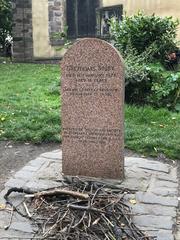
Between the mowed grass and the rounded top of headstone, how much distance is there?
2091 millimetres

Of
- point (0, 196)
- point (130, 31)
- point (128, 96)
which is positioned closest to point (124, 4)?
point (130, 31)

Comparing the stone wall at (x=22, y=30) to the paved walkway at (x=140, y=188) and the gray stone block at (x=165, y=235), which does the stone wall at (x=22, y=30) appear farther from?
the gray stone block at (x=165, y=235)

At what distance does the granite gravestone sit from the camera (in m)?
4.99

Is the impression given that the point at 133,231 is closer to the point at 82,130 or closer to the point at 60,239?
the point at 60,239

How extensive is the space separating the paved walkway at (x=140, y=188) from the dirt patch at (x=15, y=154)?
19 centimetres

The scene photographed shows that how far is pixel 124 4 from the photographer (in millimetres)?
16188

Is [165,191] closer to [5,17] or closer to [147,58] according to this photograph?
[147,58]

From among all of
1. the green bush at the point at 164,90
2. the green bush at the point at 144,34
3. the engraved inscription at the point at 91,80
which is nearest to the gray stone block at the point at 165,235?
the engraved inscription at the point at 91,80

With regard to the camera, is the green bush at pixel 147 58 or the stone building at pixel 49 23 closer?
the green bush at pixel 147 58

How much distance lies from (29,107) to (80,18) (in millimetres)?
9529

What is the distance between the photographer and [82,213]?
13.6 ft

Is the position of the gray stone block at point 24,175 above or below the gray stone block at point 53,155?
below

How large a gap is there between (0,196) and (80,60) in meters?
1.65

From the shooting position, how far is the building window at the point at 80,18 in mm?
17500
